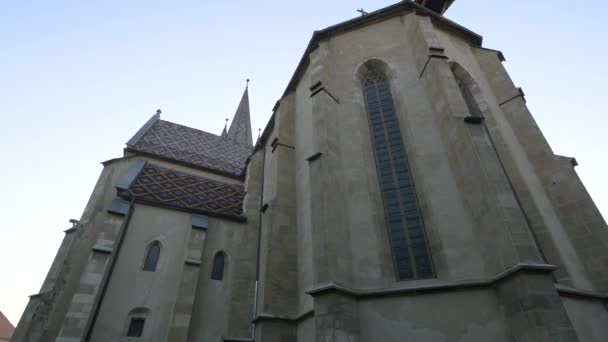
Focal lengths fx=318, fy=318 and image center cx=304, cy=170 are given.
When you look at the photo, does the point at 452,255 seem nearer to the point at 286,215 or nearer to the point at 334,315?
the point at 334,315

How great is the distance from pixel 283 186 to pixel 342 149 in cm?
227

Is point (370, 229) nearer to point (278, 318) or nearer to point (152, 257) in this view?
point (278, 318)

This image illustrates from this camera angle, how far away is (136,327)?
32.2 ft

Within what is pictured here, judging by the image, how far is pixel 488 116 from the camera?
8.66 metres

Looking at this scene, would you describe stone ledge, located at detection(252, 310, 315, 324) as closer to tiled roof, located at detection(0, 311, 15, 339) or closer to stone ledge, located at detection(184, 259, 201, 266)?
stone ledge, located at detection(184, 259, 201, 266)

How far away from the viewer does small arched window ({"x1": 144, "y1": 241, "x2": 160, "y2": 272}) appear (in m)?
11.0

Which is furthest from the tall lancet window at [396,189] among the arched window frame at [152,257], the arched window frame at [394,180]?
the arched window frame at [152,257]

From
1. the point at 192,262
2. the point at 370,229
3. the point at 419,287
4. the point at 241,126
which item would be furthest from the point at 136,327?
the point at 241,126

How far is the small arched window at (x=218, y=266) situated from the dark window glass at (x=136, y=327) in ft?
8.28

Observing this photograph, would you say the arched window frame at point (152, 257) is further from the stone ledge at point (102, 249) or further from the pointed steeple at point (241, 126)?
the pointed steeple at point (241, 126)

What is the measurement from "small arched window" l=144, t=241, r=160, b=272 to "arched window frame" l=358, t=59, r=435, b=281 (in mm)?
8398

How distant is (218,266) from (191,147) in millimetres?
9373

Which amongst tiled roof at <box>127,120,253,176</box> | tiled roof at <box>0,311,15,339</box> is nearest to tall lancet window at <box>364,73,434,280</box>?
tiled roof at <box>127,120,253,176</box>

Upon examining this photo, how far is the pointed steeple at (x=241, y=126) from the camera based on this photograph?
103ft
